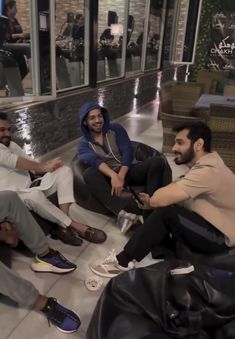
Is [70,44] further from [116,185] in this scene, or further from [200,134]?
[200,134]

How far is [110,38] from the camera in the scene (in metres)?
5.50

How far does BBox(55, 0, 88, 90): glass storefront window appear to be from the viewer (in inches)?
166

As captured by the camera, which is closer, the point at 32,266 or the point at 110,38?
the point at 32,266

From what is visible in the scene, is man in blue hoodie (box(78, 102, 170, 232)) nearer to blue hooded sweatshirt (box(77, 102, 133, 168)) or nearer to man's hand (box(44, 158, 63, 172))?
blue hooded sweatshirt (box(77, 102, 133, 168))

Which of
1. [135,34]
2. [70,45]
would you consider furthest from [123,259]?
[135,34]

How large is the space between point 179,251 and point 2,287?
994mm

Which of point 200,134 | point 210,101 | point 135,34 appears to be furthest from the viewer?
point 135,34

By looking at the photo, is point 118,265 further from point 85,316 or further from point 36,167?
point 36,167

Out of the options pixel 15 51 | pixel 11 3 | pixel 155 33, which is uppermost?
pixel 11 3

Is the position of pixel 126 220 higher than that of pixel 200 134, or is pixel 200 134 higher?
pixel 200 134

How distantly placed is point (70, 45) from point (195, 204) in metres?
3.50

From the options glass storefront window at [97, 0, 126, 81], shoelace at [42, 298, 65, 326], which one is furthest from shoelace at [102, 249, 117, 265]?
glass storefront window at [97, 0, 126, 81]

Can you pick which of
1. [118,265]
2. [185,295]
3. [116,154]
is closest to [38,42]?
[116,154]

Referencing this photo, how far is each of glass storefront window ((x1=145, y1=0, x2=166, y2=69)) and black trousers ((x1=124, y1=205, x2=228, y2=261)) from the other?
18.4ft
